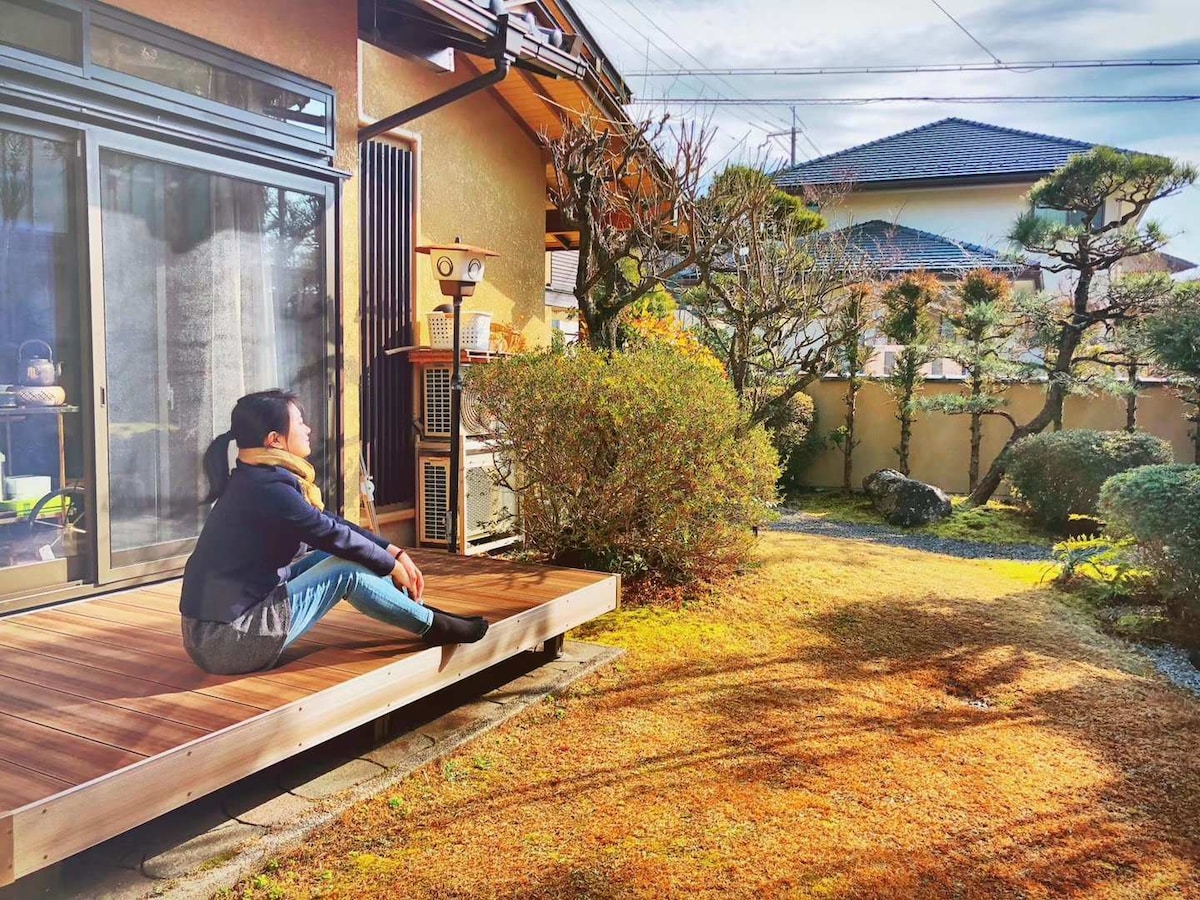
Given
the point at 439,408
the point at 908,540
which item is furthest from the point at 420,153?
the point at 908,540

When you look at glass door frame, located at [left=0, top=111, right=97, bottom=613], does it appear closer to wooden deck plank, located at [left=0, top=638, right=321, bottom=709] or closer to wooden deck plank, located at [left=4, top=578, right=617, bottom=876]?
wooden deck plank, located at [left=0, top=638, right=321, bottom=709]

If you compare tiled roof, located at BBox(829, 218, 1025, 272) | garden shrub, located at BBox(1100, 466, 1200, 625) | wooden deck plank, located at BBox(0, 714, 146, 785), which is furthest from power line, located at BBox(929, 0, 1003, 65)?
wooden deck plank, located at BBox(0, 714, 146, 785)

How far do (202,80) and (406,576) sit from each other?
2868mm

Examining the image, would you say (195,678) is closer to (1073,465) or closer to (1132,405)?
(1073,465)

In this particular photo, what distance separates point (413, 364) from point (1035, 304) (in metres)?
7.62

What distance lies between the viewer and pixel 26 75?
3572mm

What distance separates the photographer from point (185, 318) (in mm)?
4414

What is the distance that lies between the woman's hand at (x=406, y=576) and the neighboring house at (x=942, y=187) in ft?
50.6

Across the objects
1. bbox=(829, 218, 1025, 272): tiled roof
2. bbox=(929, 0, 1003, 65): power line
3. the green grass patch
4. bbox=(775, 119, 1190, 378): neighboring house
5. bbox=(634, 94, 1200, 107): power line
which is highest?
bbox=(929, 0, 1003, 65): power line

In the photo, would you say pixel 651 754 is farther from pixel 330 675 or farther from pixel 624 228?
pixel 624 228

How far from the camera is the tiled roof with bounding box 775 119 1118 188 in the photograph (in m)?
18.6

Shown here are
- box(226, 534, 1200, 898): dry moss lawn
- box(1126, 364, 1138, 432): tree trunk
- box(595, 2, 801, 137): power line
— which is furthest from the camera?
box(595, 2, 801, 137): power line

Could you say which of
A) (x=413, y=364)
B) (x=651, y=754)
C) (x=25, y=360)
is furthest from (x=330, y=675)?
(x=413, y=364)

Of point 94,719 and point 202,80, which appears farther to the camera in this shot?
point 202,80
